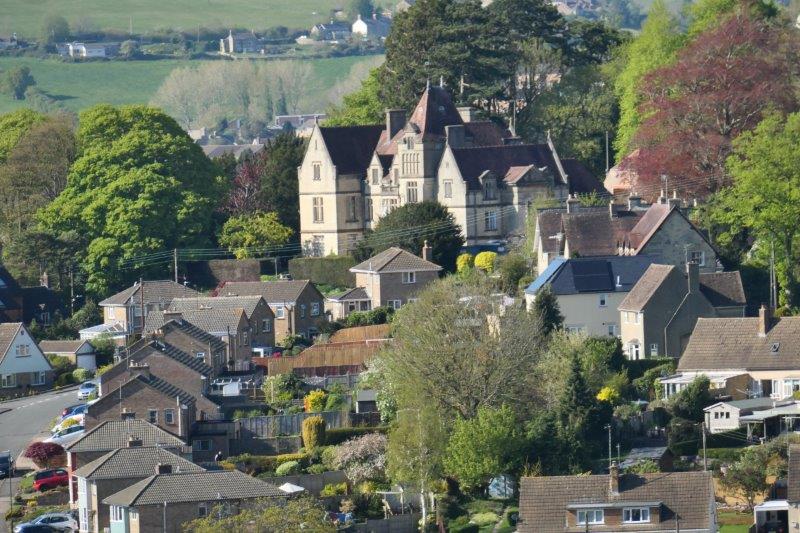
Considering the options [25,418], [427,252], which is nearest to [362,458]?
[25,418]

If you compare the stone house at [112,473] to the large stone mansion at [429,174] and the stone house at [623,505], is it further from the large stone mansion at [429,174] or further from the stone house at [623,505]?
the large stone mansion at [429,174]

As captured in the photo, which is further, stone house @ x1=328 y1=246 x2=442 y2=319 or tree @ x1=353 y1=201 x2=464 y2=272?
tree @ x1=353 y1=201 x2=464 y2=272

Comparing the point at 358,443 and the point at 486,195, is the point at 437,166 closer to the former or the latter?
the point at 486,195

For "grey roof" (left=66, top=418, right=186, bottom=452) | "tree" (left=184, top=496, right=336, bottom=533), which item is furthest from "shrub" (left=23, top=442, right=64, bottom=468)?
"tree" (left=184, top=496, right=336, bottom=533)

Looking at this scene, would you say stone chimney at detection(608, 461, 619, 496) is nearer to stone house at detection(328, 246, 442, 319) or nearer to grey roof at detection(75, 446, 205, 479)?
grey roof at detection(75, 446, 205, 479)

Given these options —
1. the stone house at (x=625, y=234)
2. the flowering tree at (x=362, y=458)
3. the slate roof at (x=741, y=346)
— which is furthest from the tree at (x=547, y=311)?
the flowering tree at (x=362, y=458)

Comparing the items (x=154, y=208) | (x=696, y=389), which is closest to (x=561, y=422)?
(x=696, y=389)

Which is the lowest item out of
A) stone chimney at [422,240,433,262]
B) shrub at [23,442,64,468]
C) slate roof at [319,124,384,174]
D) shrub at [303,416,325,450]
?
shrub at [23,442,64,468]

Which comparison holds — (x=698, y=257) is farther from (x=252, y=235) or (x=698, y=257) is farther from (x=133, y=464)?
(x=252, y=235)
